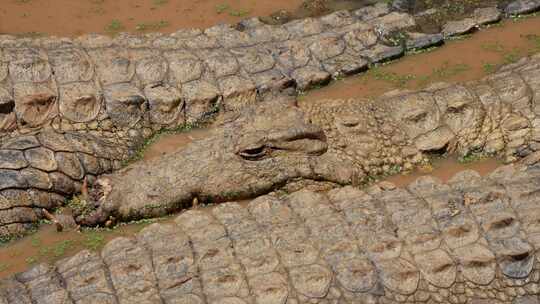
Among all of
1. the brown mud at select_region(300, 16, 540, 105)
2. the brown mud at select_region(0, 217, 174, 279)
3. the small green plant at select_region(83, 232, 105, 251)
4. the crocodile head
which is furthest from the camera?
the brown mud at select_region(300, 16, 540, 105)

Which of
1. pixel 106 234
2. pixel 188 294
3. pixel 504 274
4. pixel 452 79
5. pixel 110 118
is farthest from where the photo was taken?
pixel 452 79

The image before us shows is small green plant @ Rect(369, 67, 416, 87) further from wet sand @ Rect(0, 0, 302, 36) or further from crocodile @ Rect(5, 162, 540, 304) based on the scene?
crocodile @ Rect(5, 162, 540, 304)

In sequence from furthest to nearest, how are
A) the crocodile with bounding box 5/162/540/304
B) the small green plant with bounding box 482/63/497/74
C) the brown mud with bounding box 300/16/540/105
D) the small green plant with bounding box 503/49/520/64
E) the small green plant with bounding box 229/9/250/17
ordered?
the small green plant with bounding box 229/9/250/17 → the small green plant with bounding box 503/49/520/64 → the small green plant with bounding box 482/63/497/74 → the brown mud with bounding box 300/16/540/105 → the crocodile with bounding box 5/162/540/304

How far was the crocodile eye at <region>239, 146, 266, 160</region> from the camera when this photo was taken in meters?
8.70

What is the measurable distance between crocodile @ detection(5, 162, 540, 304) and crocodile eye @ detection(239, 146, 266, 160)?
1.42 meters

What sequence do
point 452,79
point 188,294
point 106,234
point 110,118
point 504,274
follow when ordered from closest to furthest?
point 188,294 → point 504,274 → point 106,234 → point 110,118 → point 452,79

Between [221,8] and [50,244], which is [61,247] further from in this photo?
[221,8]

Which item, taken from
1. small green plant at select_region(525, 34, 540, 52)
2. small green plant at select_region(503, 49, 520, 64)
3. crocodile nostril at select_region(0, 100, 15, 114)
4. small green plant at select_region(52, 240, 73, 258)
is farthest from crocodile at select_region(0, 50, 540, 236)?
small green plant at select_region(525, 34, 540, 52)

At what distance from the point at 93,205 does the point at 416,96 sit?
154 inches

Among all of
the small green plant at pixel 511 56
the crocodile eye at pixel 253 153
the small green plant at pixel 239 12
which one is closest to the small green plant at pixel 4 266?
the crocodile eye at pixel 253 153

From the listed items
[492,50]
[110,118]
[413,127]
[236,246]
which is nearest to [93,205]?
[110,118]

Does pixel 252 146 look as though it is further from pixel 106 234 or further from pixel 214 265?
pixel 214 265

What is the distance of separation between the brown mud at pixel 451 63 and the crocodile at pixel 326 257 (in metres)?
3.52

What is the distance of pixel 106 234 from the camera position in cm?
842
